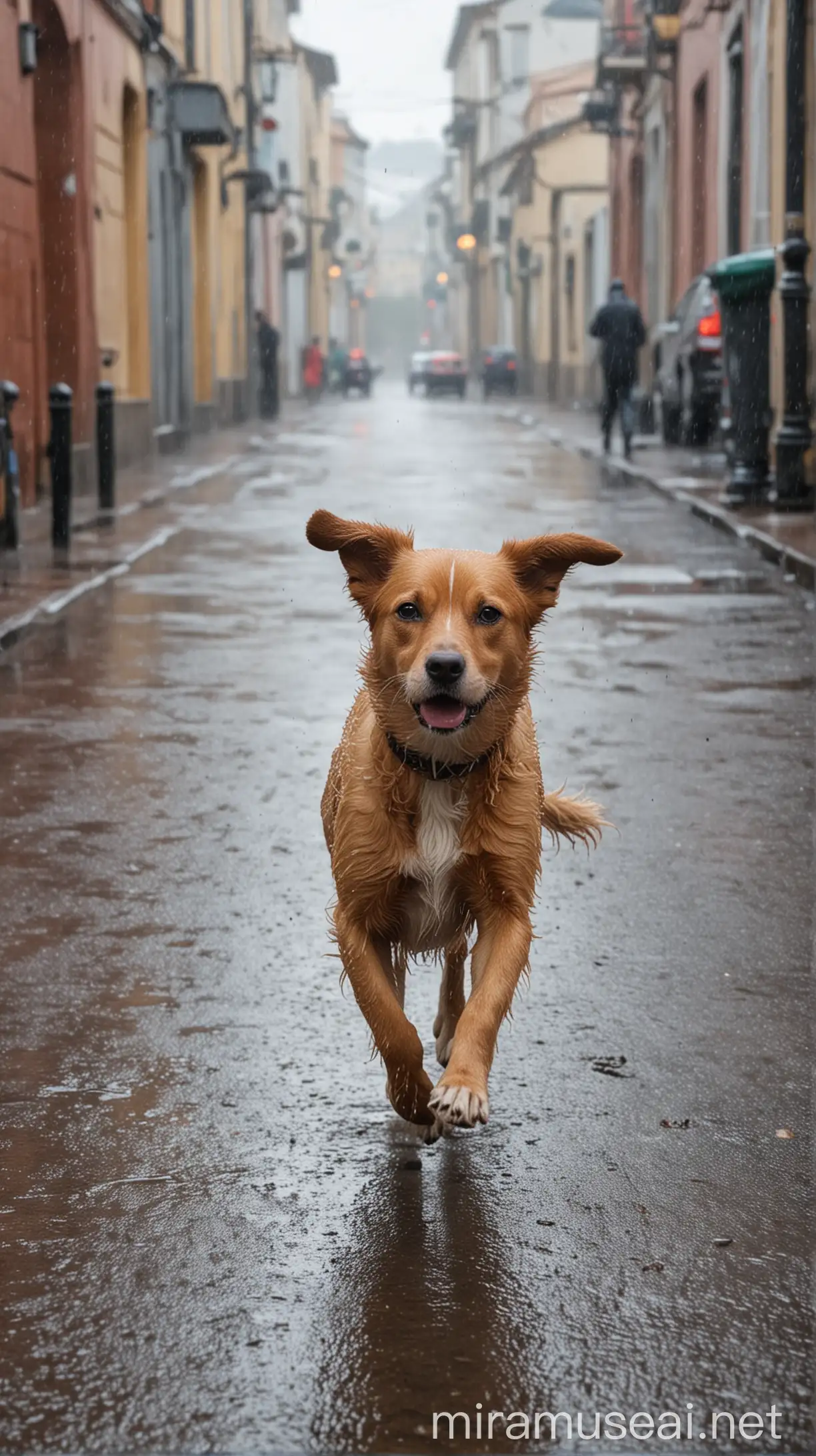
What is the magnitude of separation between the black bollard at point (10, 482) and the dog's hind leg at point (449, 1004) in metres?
9.54

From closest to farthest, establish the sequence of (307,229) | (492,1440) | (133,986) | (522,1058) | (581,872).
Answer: (492,1440)
(522,1058)
(133,986)
(581,872)
(307,229)

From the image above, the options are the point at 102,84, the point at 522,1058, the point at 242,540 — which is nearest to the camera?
the point at 522,1058

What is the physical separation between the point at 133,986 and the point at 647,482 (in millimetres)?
16966

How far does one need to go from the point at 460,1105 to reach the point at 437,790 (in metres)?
0.59

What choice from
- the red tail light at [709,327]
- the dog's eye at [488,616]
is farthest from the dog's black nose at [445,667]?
the red tail light at [709,327]

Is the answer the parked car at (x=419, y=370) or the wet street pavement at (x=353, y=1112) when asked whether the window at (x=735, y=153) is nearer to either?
the wet street pavement at (x=353, y=1112)

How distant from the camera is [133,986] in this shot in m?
4.91

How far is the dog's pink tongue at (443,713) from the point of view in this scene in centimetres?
346

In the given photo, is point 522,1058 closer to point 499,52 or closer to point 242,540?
point 242,540

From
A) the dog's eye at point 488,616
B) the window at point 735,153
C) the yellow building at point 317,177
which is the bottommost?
the dog's eye at point 488,616

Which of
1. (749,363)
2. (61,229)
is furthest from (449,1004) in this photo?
(61,229)

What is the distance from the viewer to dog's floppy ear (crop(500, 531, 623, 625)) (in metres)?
3.66

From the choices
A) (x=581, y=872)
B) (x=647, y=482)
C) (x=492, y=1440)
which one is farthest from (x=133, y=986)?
(x=647, y=482)

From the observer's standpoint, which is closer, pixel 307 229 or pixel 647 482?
pixel 647 482
